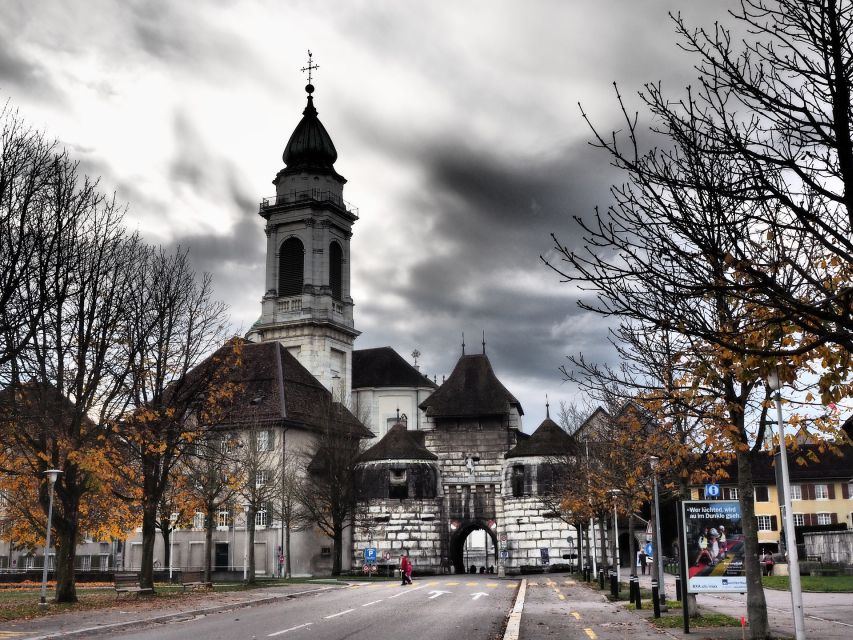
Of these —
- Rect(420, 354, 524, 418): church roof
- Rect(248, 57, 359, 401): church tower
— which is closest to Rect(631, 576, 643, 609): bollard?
Rect(420, 354, 524, 418): church roof

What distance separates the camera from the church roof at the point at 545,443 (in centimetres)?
6347

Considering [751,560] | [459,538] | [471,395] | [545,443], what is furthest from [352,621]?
[471,395]

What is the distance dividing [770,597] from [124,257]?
24.2 m

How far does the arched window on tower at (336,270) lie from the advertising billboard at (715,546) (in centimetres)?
7188

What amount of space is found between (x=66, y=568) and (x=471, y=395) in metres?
45.1

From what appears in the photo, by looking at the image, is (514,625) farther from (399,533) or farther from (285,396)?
(285,396)

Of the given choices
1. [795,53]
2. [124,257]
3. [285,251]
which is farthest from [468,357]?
[795,53]

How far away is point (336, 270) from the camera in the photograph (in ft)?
291

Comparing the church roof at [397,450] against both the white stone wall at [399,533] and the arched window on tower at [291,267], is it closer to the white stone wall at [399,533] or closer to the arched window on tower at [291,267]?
the white stone wall at [399,533]

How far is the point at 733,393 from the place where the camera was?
16.5 m

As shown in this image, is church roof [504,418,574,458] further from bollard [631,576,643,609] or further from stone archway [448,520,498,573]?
bollard [631,576,643,609]

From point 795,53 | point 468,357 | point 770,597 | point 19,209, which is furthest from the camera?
point 468,357

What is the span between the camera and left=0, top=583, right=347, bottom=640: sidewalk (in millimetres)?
18344

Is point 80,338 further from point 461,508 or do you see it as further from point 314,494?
point 461,508
